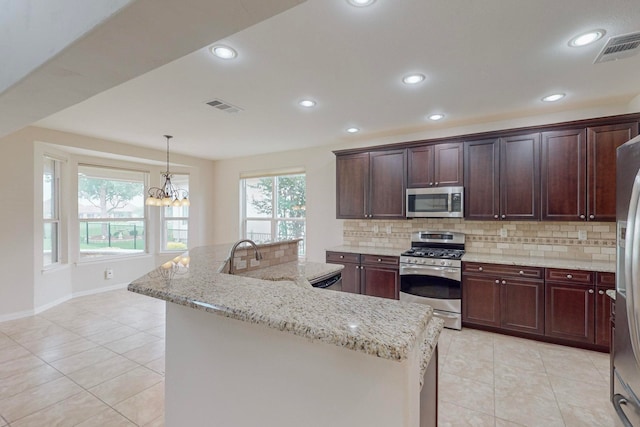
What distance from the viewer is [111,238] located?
5641 millimetres

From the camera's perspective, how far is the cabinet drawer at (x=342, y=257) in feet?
13.9

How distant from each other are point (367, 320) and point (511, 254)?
12.2 feet

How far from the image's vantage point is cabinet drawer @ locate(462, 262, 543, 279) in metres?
3.18

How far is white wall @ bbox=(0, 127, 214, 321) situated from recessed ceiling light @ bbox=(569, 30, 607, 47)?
19.3 ft

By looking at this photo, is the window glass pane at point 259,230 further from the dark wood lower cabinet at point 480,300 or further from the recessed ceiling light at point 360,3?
the recessed ceiling light at point 360,3

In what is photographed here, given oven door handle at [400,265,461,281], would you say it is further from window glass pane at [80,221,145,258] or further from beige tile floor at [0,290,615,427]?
window glass pane at [80,221,145,258]

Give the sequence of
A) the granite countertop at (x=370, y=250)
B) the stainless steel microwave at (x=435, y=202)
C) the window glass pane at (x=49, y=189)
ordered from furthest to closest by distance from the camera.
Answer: the window glass pane at (x=49, y=189) → the granite countertop at (x=370, y=250) → the stainless steel microwave at (x=435, y=202)

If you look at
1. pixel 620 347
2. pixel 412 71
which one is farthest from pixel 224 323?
pixel 412 71

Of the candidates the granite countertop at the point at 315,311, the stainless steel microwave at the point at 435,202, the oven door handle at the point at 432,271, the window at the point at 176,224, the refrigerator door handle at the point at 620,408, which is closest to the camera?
the granite countertop at the point at 315,311

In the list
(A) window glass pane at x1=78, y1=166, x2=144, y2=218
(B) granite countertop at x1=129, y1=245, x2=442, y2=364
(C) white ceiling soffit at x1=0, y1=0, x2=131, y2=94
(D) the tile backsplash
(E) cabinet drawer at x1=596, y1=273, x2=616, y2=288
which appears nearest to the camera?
(B) granite countertop at x1=129, y1=245, x2=442, y2=364

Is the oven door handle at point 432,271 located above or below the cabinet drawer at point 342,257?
below

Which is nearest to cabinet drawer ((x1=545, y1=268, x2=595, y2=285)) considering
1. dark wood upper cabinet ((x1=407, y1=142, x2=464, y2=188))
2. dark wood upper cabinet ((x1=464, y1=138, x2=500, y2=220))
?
dark wood upper cabinet ((x1=464, y1=138, x2=500, y2=220))

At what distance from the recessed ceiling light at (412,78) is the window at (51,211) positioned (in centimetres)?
517

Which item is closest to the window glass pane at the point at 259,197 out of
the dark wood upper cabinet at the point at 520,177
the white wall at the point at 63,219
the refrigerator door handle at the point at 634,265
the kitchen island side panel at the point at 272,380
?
the white wall at the point at 63,219
